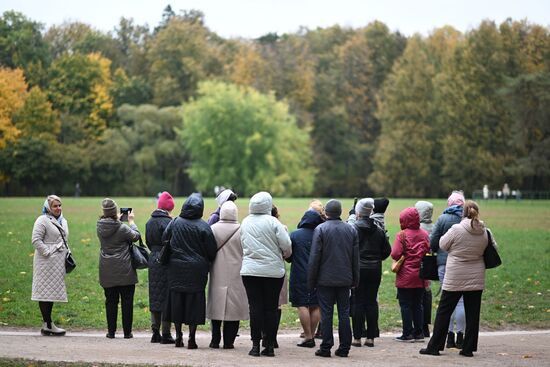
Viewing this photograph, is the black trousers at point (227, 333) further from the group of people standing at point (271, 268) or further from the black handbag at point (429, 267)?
the black handbag at point (429, 267)

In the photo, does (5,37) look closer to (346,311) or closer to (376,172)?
(376,172)

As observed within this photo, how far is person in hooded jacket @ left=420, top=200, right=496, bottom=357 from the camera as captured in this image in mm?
11992

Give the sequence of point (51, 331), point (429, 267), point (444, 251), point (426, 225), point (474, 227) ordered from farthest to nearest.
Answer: point (426, 225) → point (51, 331) → point (444, 251) → point (429, 267) → point (474, 227)

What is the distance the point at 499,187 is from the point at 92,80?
37.3 metres

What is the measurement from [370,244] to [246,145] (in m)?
77.0

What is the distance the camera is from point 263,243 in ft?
39.6

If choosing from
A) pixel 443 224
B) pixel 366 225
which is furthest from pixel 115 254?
pixel 443 224

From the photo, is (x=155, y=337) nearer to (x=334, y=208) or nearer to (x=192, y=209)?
(x=192, y=209)

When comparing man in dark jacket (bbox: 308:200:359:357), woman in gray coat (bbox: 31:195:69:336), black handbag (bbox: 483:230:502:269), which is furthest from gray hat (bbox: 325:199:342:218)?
woman in gray coat (bbox: 31:195:69:336)

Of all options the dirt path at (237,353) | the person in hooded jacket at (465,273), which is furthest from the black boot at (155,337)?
the person in hooded jacket at (465,273)

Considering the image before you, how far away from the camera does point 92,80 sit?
303 feet

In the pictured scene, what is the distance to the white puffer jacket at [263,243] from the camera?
12039 mm

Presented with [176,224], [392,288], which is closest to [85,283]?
[392,288]

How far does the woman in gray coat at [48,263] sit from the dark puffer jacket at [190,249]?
200 centimetres
